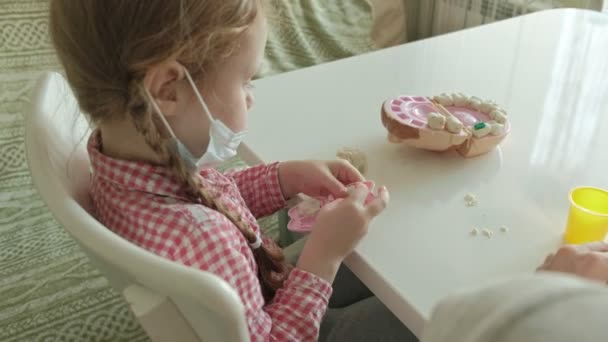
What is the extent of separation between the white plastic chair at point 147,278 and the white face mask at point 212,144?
13 centimetres

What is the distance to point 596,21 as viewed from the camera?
127 cm

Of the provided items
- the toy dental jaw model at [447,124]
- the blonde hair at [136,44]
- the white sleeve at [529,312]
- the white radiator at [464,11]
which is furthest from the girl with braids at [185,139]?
the white radiator at [464,11]

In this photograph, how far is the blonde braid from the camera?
0.66m

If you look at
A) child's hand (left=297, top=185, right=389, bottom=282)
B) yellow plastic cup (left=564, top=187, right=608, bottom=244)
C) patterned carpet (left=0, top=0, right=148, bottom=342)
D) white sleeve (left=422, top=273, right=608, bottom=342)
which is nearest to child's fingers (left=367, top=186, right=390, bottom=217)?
child's hand (left=297, top=185, right=389, bottom=282)

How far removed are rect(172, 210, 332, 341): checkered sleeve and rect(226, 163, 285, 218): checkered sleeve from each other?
16 cm

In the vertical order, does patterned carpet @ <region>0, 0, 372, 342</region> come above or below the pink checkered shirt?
below

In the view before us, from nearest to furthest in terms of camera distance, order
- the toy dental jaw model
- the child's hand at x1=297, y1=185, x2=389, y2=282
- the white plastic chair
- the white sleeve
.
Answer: the white sleeve → the white plastic chair → the child's hand at x1=297, y1=185, x2=389, y2=282 → the toy dental jaw model

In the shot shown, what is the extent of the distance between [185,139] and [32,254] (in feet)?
2.39

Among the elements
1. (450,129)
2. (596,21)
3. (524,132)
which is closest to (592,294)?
(450,129)

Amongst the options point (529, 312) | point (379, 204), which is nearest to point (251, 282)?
point (379, 204)

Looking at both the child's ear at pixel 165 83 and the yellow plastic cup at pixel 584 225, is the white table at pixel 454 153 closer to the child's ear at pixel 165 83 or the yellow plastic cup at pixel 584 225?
the yellow plastic cup at pixel 584 225

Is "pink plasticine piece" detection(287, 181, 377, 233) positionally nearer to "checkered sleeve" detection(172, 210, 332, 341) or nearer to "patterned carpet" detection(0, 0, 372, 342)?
"checkered sleeve" detection(172, 210, 332, 341)

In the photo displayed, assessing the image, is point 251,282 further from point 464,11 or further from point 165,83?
point 464,11

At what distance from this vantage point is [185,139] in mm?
717
